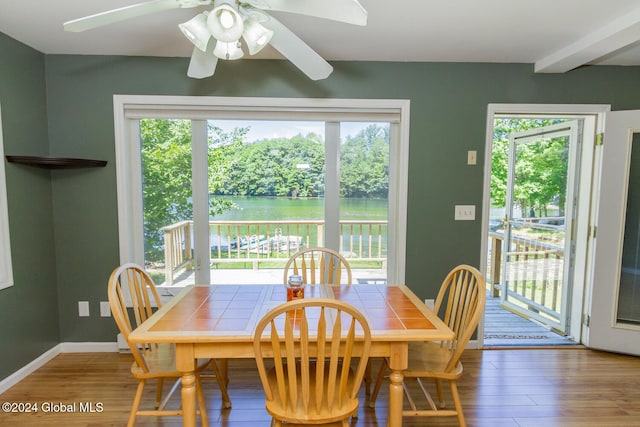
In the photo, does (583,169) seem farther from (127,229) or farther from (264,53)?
(127,229)

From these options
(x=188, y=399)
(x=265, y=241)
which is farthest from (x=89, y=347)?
(x=188, y=399)

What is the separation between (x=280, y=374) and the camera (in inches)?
53.2

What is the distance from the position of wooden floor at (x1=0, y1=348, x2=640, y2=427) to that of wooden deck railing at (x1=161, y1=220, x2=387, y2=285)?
2.79 ft

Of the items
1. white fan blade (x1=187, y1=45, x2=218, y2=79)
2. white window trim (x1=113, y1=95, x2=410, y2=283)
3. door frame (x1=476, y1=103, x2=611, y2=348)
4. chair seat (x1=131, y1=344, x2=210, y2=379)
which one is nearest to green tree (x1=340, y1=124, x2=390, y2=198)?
white window trim (x1=113, y1=95, x2=410, y2=283)

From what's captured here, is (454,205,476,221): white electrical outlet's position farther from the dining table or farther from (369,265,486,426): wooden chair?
the dining table

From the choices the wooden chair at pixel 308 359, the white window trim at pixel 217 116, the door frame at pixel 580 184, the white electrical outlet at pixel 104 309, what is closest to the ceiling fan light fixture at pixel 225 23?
the wooden chair at pixel 308 359

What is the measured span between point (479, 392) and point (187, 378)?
185 centimetres

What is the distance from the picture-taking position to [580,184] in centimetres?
294

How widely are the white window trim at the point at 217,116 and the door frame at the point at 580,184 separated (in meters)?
0.67

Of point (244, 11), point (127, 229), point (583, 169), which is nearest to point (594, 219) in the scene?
point (583, 169)

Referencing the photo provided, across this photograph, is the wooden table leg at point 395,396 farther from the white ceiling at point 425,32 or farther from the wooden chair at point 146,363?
the white ceiling at point 425,32

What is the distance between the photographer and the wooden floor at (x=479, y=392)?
196 cm

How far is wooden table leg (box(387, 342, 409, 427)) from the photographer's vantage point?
1478mm

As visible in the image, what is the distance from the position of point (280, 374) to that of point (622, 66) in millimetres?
3429
